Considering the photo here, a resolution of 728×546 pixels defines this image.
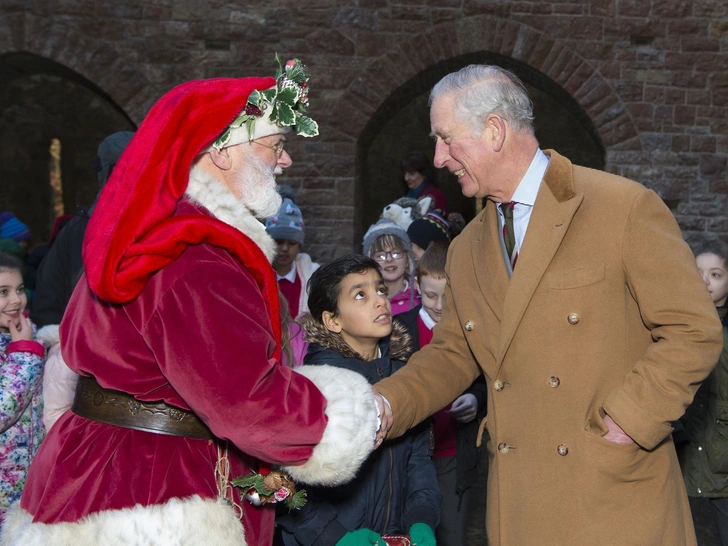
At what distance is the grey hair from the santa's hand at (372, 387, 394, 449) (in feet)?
2.82

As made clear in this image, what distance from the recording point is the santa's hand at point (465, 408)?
3.99 m

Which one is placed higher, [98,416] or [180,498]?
[98,416]

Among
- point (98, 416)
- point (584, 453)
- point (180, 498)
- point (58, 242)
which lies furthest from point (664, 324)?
point (58, 242)

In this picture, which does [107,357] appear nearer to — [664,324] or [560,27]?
[664,324]

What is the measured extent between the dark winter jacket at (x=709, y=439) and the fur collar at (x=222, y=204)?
9.26ft

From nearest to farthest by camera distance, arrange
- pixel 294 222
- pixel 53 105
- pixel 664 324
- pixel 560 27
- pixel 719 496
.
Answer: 1. pixel 664 324
2. pixel 719 496
3. pixel 294 222
4. pixel 560 27
5. pixel 53 105

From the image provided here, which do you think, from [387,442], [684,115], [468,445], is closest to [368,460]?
[387,442]

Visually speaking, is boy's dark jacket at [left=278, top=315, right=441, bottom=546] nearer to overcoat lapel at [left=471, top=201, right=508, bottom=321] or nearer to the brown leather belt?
overcoat lapel at [left=471, top=201, right=508, bottom=321]

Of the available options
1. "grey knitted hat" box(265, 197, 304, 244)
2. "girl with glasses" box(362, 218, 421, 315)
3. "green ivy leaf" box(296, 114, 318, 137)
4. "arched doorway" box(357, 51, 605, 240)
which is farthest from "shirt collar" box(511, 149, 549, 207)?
"arched doorway" box(357, 51, 605, 240)

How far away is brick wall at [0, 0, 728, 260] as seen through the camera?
849 cm

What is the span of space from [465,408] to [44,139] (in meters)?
9.17

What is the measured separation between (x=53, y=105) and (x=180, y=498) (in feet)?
34.0

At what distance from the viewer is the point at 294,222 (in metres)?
5.70

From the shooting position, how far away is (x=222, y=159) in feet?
7.88
